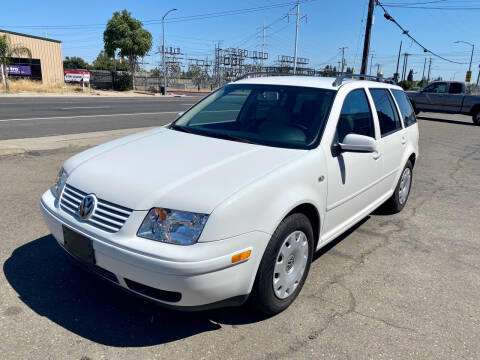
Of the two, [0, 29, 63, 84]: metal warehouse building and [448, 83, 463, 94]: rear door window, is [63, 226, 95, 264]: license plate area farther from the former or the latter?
[0, 29, 63, 84]: metal warehouse building

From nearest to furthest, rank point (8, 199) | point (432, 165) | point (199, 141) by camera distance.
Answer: point (199, 141)
point (8, 199)
point (432, 165)

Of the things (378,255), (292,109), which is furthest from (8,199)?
(378,255)

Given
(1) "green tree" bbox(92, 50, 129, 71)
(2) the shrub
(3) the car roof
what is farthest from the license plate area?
(1) "green tree" bbox(92, 50, 129, 71)

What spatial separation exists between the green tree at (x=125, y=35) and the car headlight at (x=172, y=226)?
A: 45044 mm

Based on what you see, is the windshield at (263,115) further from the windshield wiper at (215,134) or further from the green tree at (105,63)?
the green tree at (105,63)

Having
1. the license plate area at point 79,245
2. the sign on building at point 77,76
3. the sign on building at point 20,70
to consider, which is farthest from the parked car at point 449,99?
the sign on building at point 20,70

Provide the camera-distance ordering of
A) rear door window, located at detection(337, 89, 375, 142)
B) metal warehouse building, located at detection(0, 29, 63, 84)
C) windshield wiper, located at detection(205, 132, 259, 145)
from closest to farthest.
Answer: windshield wiper, located at detection(205, 132, 259, 145)
rear door window, located at detection(337, 89, 375, 142)
metal warehouse building, located at detection(0, 29, 63, 84)

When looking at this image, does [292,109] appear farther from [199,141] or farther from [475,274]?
[475,274]

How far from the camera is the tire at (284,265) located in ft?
8.32

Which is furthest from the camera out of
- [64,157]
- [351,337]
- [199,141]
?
[64,157]

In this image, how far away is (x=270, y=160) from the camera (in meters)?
2.76

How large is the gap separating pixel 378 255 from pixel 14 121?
1243 cm

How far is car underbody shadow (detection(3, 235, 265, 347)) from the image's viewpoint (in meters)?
2.58

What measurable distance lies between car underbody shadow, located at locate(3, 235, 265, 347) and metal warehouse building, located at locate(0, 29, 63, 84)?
40458mm
